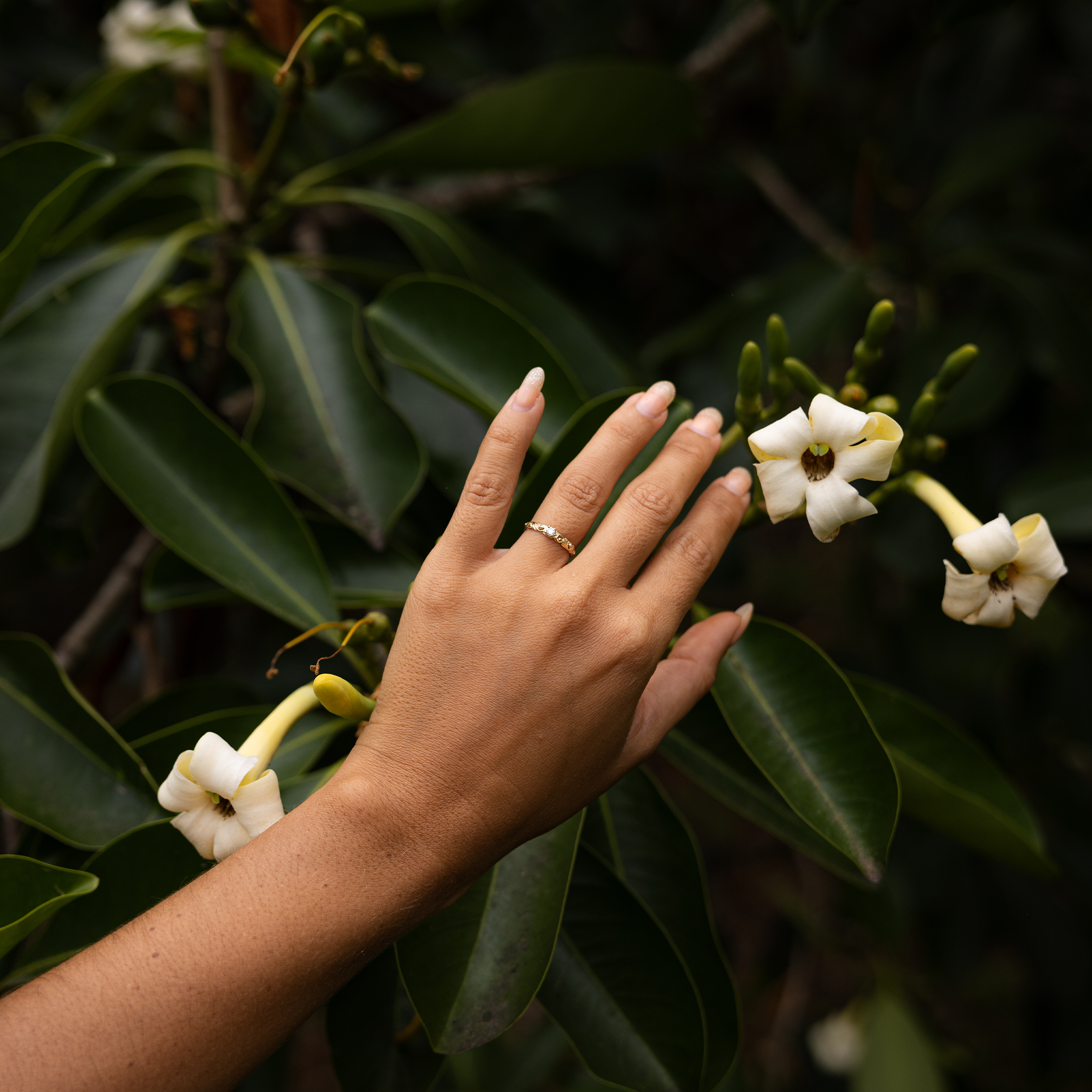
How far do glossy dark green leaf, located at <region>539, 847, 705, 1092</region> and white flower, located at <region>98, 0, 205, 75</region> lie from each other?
155 cm

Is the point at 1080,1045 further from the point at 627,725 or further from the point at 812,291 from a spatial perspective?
the point at 627,725

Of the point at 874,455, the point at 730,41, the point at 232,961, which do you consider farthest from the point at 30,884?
the point at 730,41

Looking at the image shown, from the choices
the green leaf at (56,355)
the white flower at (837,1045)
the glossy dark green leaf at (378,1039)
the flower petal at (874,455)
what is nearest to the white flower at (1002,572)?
the flower petal at (874,455)

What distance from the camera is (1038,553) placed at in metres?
0.77

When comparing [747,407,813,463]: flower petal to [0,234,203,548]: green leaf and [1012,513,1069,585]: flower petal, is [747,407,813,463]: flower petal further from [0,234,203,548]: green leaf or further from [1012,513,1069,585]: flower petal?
[0,234,203,548]: green leaf

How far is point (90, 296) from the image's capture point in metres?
1.22

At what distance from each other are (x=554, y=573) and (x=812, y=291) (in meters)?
1.22

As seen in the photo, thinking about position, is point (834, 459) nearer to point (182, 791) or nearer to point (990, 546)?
point (990, 546)

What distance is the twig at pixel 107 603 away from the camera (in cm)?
126

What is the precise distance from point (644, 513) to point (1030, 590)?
37cm

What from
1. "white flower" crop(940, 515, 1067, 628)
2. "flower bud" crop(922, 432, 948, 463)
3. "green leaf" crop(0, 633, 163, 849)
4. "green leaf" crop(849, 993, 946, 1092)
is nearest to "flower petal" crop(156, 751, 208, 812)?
"green leaf" crop(0, 633, 163, 849)

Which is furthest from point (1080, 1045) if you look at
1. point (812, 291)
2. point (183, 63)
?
point (183, 63)

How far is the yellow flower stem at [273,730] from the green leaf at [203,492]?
0.18 metres

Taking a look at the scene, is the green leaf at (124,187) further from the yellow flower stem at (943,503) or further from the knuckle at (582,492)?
the yellow flower stem at (943,503)
